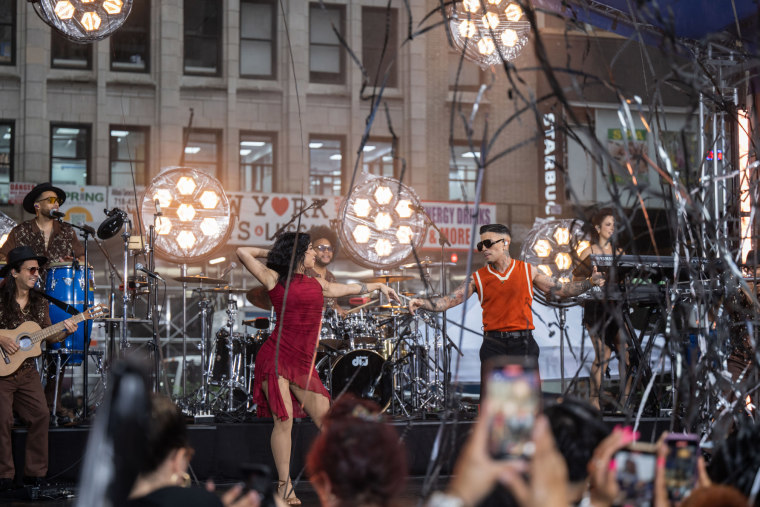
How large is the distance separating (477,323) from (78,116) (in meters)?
10.5

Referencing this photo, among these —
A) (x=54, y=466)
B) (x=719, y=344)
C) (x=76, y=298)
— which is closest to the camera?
(x=719, y=344)

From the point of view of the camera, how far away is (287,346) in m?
6.16

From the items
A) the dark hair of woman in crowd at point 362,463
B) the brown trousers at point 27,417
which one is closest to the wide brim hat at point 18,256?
the brown trousers at point 27,417

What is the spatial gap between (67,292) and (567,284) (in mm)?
4086

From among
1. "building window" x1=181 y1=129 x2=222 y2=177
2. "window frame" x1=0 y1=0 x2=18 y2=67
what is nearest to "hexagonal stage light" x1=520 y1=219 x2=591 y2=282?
"building window" x1=181 y1=129 x2=222 y2=177

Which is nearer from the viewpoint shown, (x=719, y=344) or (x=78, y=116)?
(x=719, y=344)

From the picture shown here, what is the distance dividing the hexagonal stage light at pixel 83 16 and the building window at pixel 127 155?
12266 millimetres

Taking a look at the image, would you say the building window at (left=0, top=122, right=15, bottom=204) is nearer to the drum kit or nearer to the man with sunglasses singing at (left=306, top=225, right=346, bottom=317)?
the drum kit

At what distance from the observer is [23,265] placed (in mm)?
7047

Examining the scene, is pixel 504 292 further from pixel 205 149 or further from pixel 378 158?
pixel 378 158

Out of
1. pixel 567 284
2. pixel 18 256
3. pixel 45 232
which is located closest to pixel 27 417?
pixel 18 256

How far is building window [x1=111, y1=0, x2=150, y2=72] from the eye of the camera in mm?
18891

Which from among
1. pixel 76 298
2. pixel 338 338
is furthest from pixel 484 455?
pixel 338 338

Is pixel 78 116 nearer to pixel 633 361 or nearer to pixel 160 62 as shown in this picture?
pixel 160 62
